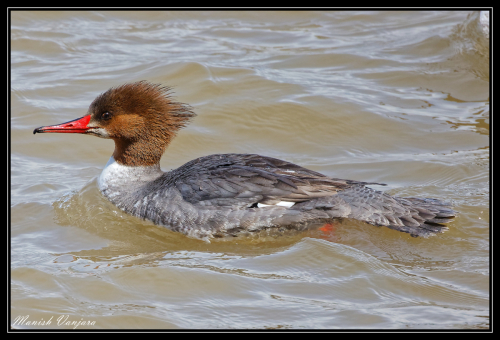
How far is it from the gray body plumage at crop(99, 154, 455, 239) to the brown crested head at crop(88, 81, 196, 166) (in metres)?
0.64

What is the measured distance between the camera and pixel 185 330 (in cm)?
430

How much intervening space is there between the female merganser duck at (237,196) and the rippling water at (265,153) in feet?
0.51

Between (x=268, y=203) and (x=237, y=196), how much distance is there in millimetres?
289

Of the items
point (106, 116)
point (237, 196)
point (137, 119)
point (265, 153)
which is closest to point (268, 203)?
point (237, 196)

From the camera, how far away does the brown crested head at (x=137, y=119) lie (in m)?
6.23

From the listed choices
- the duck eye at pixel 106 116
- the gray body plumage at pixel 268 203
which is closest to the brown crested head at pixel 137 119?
the duck eye at pixel 106 116

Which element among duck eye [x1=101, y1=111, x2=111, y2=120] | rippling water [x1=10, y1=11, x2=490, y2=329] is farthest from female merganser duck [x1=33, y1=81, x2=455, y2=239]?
rippling water [x1=10, y1=11, x2=490, y2=329]

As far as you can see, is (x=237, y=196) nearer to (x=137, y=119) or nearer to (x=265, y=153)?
(x=137, y=119)

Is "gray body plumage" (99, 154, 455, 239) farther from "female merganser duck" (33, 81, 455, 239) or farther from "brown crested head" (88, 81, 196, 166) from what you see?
"brown crested head" (88, 81, 196, 166)

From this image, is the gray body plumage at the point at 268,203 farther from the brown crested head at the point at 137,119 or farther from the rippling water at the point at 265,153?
the brown crested head at the point at 137,119

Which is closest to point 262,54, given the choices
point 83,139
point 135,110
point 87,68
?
point 87,68

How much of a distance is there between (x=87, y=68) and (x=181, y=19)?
2319 mm

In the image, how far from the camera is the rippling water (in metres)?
4.68

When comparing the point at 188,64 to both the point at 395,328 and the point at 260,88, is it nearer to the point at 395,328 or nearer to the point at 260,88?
the point at 260,88
